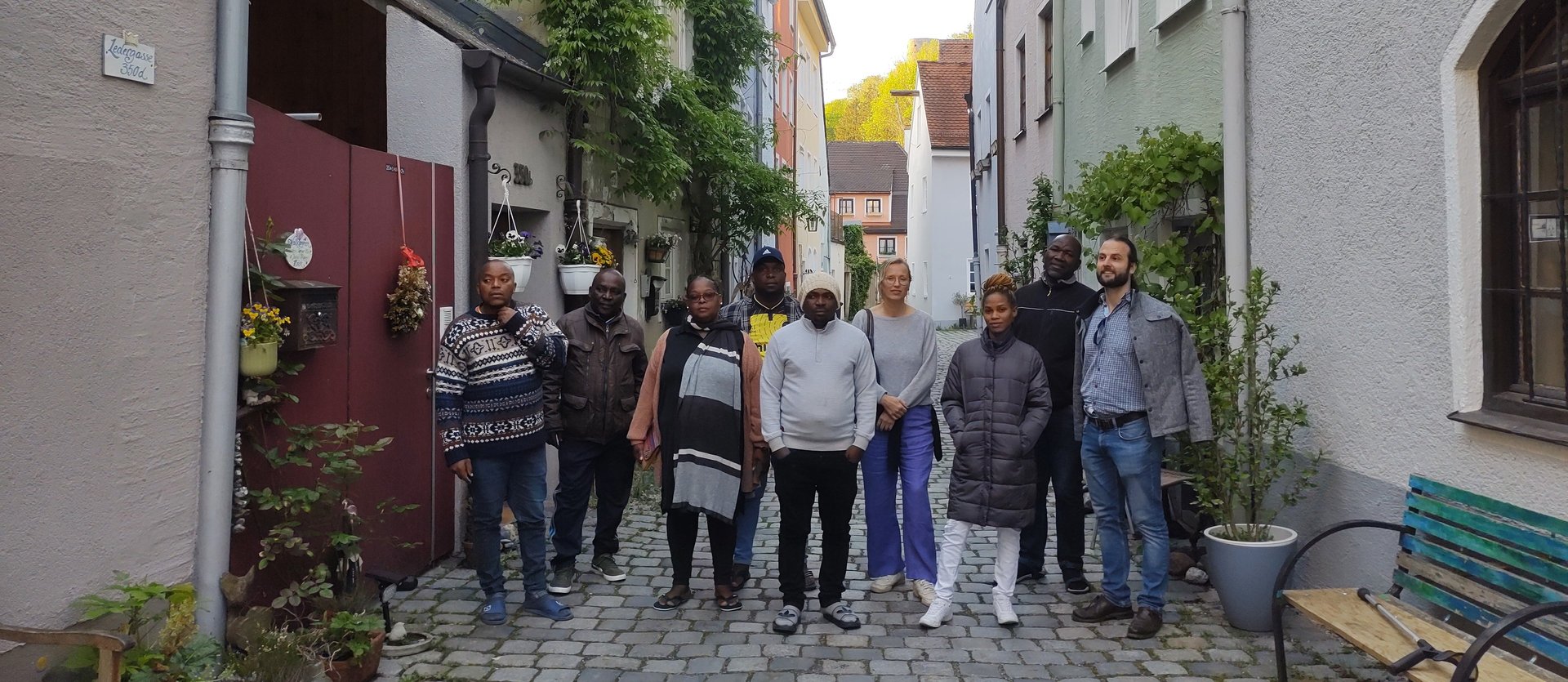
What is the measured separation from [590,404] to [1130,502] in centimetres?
265

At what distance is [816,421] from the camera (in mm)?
5301

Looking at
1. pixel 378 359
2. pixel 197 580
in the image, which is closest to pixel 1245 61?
pixel 378 359

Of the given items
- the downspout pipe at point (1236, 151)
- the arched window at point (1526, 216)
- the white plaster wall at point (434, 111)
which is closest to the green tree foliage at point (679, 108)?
the white plaster wall at point (434, 111)

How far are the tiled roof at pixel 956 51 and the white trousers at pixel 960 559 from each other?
32.0 meters

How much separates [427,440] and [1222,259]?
15.5 feet

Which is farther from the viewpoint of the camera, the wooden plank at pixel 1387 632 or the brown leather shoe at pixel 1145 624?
the brown leather shoe at pixel 1145 624

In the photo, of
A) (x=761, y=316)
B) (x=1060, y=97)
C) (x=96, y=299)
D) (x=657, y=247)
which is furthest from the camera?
(x=657, y=247)

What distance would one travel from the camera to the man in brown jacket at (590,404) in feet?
19.3

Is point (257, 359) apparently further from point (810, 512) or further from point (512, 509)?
point (810, 512)

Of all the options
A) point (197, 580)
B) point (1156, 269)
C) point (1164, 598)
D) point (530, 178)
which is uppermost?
point (530, 178)

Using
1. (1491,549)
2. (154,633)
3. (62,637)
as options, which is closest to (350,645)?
(154,633)

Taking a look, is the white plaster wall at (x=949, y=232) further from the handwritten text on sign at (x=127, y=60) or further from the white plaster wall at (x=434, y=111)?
the handwritten text on sign at (x=127, y=60)

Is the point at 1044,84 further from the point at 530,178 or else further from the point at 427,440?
the point at 427,440

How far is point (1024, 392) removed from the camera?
5406 millimetres
